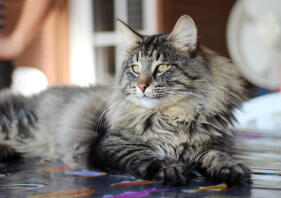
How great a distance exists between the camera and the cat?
1.33m

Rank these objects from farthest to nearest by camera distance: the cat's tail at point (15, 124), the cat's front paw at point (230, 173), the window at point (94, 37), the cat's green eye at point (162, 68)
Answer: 1. the window at point (94, 37)
2. the cat's tail at point (15, 124)
3. the cat's green eye at point (162, 68)
4. the cat's front paw at point (230, 173)

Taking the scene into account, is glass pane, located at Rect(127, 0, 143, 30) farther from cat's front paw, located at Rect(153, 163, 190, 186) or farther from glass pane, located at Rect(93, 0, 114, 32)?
cat's front paw, located at Rect(153, 163, 190, 186)

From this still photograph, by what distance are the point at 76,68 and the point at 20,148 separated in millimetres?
3668

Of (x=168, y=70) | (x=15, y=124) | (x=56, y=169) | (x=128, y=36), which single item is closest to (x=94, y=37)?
(x=15, y=124)

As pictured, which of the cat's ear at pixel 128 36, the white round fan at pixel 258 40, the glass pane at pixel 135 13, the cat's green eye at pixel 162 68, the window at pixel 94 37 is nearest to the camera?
the cat's green eye at pixel 162 68

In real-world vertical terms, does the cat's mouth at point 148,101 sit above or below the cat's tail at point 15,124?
above

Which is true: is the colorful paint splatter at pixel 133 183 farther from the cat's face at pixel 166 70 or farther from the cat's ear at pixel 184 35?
the cat's ear at pixel 184 35

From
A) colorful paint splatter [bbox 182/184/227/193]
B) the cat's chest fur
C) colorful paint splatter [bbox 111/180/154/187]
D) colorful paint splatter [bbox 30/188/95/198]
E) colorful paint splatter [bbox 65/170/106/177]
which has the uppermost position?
the cat's chest fur

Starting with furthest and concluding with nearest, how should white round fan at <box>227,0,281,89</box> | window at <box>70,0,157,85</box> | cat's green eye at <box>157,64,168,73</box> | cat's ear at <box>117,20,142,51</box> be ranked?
window at <box>70,0,157,85</box>
white round fan at <box>227,0,281,89</box>
cat's ear at <box>117,20,142,51</box>
cat's green eye at <box>157,64,168,73</box>

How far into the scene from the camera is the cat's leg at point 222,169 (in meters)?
1.05

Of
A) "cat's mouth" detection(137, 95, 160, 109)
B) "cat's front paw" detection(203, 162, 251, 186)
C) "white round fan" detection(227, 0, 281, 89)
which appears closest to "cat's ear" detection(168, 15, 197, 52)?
"cat's mouth" detection(137, 95, 160, 109)

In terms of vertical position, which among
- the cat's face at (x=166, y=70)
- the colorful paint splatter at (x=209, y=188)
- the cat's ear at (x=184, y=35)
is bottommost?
the colorful paint splatter at (x=209, y=188)

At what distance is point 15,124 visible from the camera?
1909 millimetres

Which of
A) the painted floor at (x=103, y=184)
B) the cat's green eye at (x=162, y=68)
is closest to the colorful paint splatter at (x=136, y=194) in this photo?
the painted floor at (x=103, y=184)
